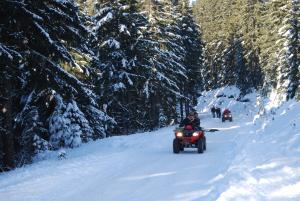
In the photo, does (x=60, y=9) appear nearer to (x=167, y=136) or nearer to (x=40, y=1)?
(x=40, y=1)

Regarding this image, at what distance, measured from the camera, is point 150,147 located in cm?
2077

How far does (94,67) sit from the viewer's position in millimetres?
29031

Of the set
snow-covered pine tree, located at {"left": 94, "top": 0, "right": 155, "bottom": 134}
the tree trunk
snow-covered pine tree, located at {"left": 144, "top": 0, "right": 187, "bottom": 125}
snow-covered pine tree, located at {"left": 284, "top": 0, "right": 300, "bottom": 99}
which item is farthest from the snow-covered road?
snow-covered pine tree, located at {"left": 284, "top": 0, "right": 300, "bottom": 99}

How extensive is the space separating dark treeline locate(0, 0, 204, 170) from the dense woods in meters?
0.04

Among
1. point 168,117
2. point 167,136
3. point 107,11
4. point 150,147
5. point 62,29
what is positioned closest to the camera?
point 62,29

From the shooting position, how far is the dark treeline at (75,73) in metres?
16.1

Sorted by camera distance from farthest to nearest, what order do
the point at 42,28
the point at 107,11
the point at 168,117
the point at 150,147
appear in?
the point at 168,117 → the point at 107,11 → the point at 150,147 → the point at 42,28

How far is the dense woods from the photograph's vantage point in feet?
53.8

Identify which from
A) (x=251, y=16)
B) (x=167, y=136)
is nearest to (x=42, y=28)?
(x=167, y=136)

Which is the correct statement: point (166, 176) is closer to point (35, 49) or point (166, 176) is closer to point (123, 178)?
point (123, 178)

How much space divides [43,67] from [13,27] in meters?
1.76

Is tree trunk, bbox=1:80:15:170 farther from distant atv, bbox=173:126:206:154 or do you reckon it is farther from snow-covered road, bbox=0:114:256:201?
distant atv, bbox=173:126:206:154

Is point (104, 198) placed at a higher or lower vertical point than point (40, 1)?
lower

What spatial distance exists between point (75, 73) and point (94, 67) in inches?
284
